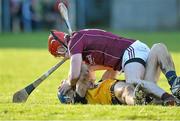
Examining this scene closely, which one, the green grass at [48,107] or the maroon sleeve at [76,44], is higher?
the maroon sleeve at [76,44]

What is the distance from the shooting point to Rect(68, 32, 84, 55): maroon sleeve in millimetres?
10328

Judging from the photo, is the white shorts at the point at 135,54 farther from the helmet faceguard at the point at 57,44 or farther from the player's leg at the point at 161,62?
the helmet faceguard at the point at 57,44

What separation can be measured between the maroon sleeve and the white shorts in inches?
24.0

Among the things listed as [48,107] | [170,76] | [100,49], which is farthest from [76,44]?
[170,76]

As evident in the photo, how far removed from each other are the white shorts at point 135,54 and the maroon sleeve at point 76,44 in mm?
609

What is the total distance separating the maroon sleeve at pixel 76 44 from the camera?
33.9 feet

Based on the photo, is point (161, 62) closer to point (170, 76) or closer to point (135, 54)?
point (170, 76)

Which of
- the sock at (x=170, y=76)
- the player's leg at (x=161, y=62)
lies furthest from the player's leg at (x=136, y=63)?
the sock at (x=170, y=76)

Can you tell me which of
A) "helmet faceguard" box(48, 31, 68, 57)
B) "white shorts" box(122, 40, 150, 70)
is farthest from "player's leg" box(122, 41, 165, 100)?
"helmet faceguard" box(48, 31, 68, 57)

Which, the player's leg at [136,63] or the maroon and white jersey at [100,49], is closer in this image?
the player's leg at [136,63]

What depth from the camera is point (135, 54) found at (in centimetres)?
1045

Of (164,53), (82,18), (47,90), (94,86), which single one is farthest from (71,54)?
(82,18)

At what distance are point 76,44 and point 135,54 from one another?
0.79 metres

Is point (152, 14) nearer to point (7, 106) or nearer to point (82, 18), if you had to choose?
point (82, 18)
